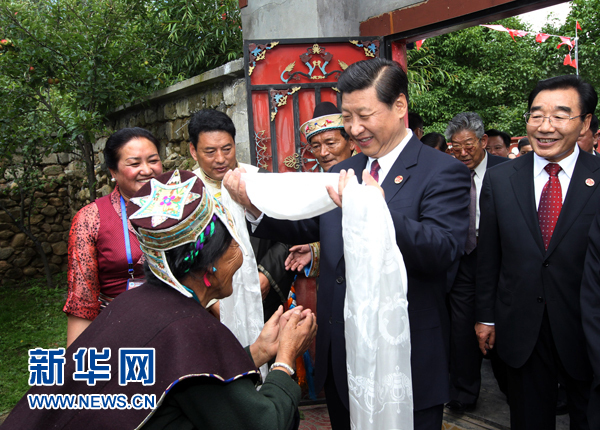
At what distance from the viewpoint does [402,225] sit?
1.68 metres

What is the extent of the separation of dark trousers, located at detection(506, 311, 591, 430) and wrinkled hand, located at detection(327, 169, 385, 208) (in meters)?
1.26

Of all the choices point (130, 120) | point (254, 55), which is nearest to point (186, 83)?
point (254, 55)

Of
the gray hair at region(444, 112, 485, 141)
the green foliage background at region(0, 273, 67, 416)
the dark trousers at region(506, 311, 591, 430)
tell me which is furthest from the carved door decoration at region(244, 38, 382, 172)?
the green foliage background at region(0, 273, 67, 416)

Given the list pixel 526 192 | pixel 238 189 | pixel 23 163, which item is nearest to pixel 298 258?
pixel 238 189

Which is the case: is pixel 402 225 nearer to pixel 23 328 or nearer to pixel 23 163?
pixel 23 328

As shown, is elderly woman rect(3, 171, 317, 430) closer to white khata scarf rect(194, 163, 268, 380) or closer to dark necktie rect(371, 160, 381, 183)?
white khata scarf rect(194, 163, 268, 380)

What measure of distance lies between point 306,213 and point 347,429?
100 centimetres

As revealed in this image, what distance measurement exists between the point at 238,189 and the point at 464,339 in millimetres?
2448

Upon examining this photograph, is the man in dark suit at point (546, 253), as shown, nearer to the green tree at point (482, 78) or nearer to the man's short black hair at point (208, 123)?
the man's short black hair at point (208, 123)

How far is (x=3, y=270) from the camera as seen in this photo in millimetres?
8094

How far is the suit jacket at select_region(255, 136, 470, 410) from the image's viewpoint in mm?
1730

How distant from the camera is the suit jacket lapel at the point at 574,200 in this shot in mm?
2213

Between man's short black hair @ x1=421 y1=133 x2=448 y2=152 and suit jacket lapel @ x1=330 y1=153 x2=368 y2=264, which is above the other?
man's short black hair @ x1=421 y1=133 x2=448 y2=152

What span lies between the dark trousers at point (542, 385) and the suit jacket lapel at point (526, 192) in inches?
16.2
